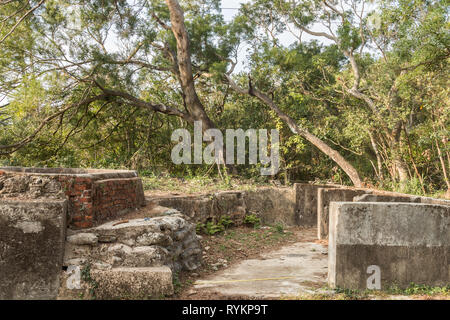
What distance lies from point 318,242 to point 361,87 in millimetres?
5985

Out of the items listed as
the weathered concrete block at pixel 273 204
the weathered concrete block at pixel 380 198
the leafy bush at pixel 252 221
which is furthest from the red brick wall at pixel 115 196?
the weathered concrete block at pixel 380 198

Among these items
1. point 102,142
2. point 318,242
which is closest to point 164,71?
point 102,142

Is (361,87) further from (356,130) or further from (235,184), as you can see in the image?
(235,184)

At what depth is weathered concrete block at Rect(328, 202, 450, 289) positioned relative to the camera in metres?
4.67

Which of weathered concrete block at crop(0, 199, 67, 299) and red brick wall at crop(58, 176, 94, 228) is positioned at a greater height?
red brick wall at crop(58, 176, 94, 228)

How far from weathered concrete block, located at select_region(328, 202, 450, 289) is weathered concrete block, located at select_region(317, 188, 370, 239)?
3.61 metres

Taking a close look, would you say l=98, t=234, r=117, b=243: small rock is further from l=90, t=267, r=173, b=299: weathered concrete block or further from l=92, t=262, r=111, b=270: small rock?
l=90, t=267, r=173, b=299: weathered concrete block

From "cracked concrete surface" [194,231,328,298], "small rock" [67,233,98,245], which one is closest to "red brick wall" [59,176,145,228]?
"small rock" [67,233,98,245]

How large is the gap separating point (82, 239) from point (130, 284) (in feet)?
2.65

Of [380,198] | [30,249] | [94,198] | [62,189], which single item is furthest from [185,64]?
[30,249]

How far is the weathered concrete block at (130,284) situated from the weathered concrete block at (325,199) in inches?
188

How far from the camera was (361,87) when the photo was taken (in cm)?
1202

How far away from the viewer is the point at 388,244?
4.73 meters

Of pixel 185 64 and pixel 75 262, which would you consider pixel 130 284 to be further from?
pixel 185 64
